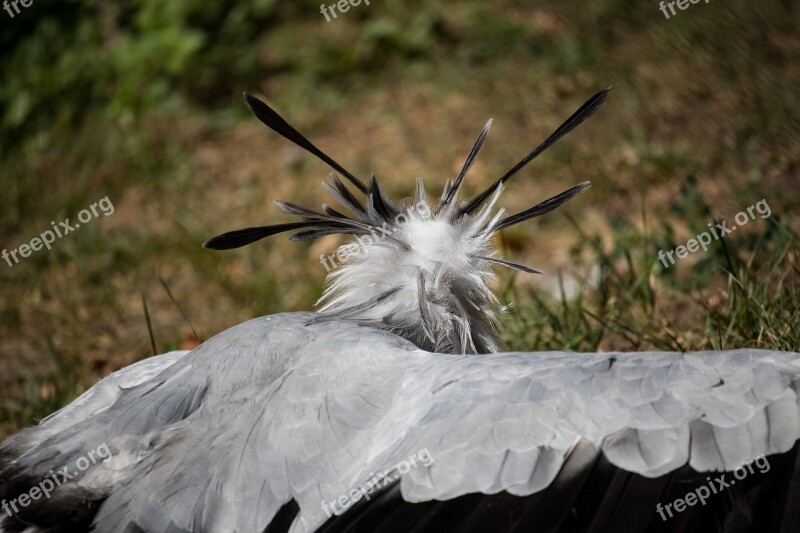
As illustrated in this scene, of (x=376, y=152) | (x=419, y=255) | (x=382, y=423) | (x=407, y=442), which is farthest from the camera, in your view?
(x=376, y=152)

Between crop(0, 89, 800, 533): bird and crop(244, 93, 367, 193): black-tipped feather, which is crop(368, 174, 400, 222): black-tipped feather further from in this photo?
crop(0, 89, 800, 533): bird

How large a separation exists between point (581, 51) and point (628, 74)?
41 cm

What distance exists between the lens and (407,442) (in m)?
2.36

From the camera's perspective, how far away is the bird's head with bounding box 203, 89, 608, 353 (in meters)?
3.10

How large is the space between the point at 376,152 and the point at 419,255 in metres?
3.53

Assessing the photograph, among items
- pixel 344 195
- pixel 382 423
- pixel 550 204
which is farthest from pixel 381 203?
pixel 382 423

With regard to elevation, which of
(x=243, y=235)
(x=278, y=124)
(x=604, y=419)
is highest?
(x=278, y=124)

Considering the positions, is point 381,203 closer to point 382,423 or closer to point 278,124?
point 278,124

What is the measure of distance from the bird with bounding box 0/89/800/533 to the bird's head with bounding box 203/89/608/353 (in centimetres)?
4

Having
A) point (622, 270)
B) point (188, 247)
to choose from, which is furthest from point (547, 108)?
point (188, 247)

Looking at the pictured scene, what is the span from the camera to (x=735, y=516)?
7.14 ft

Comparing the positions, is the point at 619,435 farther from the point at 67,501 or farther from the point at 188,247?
the point at 188,247

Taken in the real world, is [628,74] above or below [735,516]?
above

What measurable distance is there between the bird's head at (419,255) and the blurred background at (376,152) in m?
0.85
